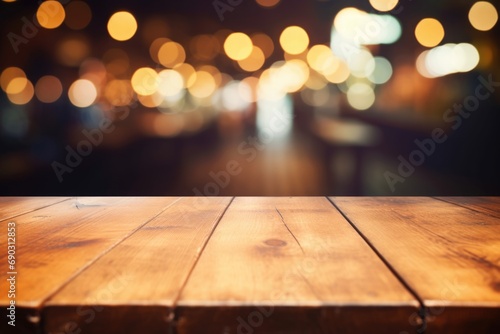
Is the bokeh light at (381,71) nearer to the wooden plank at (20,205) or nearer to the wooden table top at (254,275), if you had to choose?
the wooden table top at (254,275)

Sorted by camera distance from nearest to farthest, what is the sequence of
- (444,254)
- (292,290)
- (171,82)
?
(292,290), (444,254), (171,82)

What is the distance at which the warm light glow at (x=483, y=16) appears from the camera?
218 centimetres

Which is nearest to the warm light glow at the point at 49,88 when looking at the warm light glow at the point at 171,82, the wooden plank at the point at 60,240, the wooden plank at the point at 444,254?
the warm light glow at the point at 171,82

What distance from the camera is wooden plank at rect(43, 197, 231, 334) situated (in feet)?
1.54

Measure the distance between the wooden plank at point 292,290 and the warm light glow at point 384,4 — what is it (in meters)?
1.81

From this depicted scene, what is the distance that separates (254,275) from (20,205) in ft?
2.99

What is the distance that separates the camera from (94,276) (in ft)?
1.80

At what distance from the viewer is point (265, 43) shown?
253 cm

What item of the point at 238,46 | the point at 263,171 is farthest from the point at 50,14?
the point at 263,171

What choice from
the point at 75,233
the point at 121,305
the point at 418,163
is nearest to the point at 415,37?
the point at 418,163

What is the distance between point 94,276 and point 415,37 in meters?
2.30

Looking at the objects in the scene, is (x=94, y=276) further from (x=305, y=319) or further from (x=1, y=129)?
(x=1, y=129)

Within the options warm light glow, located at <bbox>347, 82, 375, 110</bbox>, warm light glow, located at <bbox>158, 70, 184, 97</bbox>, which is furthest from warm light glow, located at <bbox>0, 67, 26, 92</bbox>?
warm light glow, located at <bbox>347, 82, 375, 110</bbox>

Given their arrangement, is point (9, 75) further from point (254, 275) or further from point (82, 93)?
point (254, 275)
